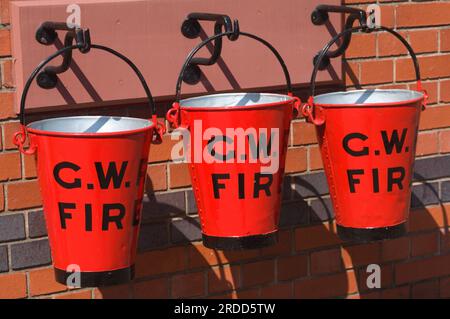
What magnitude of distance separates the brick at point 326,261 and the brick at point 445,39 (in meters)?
0.77

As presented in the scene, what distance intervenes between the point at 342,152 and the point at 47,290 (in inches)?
36.7

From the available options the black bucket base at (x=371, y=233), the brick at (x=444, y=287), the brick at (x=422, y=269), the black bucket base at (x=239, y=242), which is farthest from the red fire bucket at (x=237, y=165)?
the brick at (x=444, y=287)

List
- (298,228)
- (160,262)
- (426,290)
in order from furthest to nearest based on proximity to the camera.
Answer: (426,290), (298,228), (160,262)

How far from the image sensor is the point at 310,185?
323 cm

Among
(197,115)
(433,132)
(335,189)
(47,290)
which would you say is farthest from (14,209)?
(433,132)

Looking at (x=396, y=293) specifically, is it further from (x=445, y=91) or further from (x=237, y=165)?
(x=237, y=165)

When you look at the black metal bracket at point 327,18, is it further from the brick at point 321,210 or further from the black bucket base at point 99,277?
the black bucket base at point 99,277

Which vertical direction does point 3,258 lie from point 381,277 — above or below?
above

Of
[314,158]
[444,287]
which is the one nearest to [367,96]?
[314,158]

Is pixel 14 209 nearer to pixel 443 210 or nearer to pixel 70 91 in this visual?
pixel 70 91

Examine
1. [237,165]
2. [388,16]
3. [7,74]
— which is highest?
[388,16]

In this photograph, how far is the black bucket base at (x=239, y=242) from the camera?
8.44 feet

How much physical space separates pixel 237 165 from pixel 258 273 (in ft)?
2.54

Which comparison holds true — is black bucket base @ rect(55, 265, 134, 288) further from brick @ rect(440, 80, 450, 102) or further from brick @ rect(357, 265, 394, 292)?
brick @ rect(440, 80, 450, 102)
